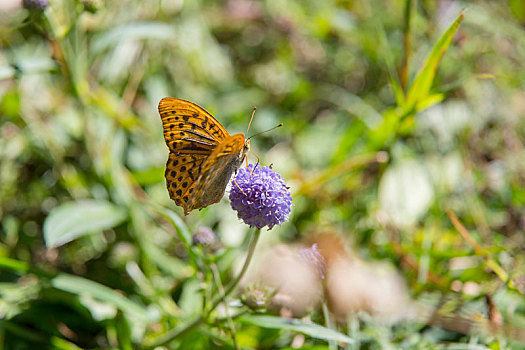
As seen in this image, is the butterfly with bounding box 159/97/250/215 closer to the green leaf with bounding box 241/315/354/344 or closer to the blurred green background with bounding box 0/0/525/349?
the blurred green background with bounding box 0/0/525/349

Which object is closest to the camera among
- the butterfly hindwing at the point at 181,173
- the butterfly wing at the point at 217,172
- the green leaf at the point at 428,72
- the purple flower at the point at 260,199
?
the butterfly wing at the point at 217,172

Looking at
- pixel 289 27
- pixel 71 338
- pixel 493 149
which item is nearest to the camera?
pixel 71 338

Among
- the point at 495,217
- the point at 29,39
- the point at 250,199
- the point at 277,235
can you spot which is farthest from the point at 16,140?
the point at 495,217

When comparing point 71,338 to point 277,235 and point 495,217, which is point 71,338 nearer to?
point 277,235

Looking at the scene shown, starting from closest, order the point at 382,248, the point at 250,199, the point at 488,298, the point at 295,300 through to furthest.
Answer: the point at 250,199, the point at 295,300, the point at 488,298, the point at 382,248

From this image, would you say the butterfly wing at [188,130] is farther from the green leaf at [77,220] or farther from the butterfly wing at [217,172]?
the green leaf at [77,220]

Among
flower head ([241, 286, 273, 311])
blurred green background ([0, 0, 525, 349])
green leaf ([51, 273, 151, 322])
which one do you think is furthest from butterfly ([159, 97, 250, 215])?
green leaf ([51, 273, 151, 322])

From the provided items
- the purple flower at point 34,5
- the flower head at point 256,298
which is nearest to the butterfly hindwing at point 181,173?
the flower head at point 256,298
